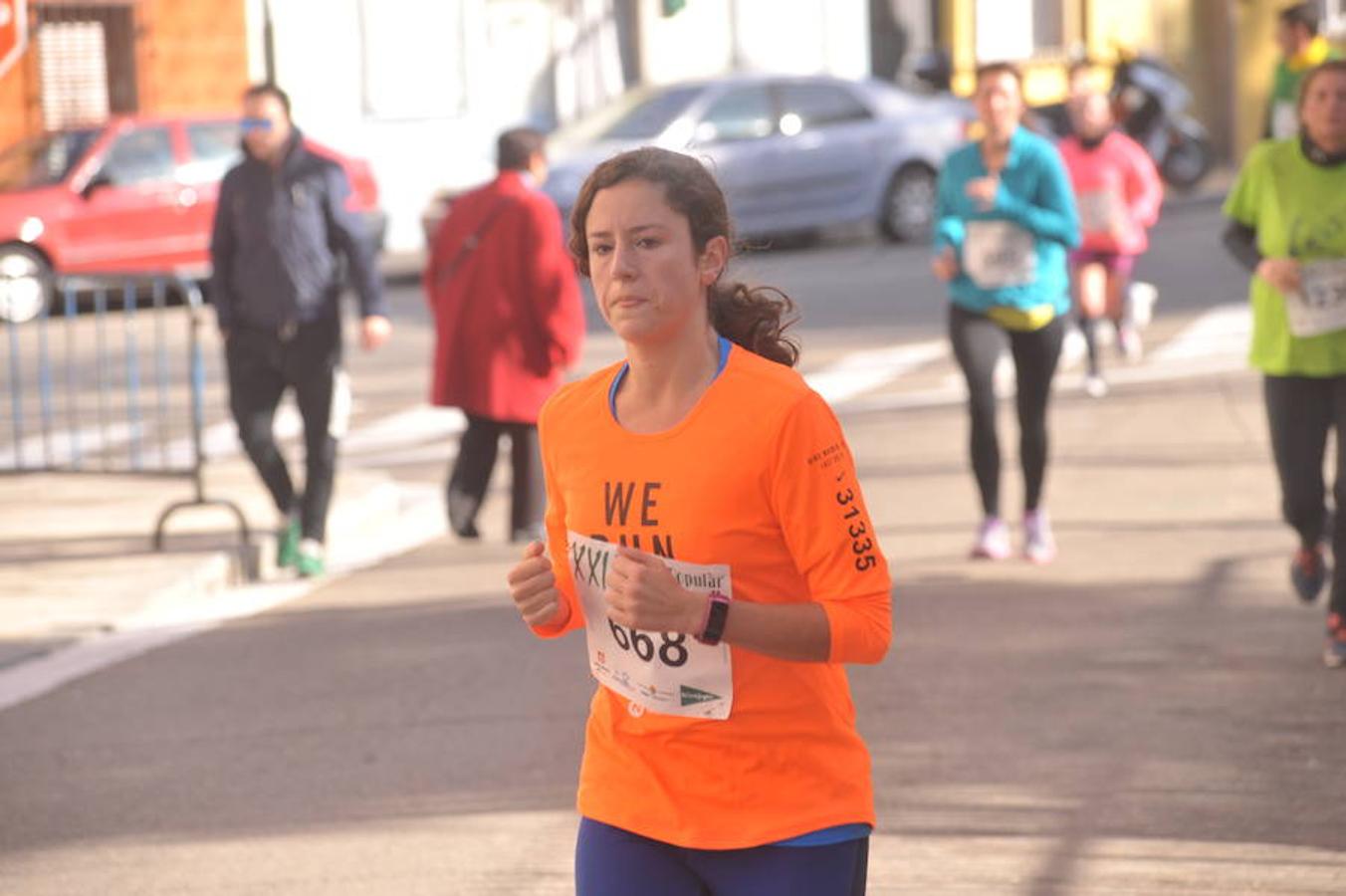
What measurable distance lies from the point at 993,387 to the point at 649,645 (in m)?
6.78

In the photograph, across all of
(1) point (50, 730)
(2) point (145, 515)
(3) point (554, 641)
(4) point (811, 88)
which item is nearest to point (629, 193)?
(1) point (50, 730)

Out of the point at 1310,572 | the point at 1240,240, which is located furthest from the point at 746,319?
the point at 1310,572

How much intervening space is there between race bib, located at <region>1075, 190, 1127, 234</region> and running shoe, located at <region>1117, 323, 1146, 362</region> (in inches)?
49.7

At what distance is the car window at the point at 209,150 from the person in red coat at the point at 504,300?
14162 mm

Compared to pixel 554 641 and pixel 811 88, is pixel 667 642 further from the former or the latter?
pixel 811 88

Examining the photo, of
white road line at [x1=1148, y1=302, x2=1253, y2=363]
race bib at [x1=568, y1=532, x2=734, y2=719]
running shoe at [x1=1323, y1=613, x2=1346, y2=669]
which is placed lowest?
white road line at [x1=1148, y1=302, x2=1253, y2=363]

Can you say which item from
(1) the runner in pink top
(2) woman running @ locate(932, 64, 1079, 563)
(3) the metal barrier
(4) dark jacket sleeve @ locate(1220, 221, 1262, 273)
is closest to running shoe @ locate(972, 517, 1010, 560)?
(2) woman running @ locate(932, 64, 1079, 563)

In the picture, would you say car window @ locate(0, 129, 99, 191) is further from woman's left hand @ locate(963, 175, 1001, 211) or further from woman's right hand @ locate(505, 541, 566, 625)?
woman's right hand @ locate(505, 541, 566, 625)

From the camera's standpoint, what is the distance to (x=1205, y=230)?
94.2ft

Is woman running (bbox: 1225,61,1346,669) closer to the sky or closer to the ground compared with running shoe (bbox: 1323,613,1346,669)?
closer to the sky

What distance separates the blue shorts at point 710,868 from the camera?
363cm

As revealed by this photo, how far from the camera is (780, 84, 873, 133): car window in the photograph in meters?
26.8

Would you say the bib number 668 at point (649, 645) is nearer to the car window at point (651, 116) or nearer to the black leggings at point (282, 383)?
the black leggings at point (282, 383)

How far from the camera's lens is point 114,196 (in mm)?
24250
